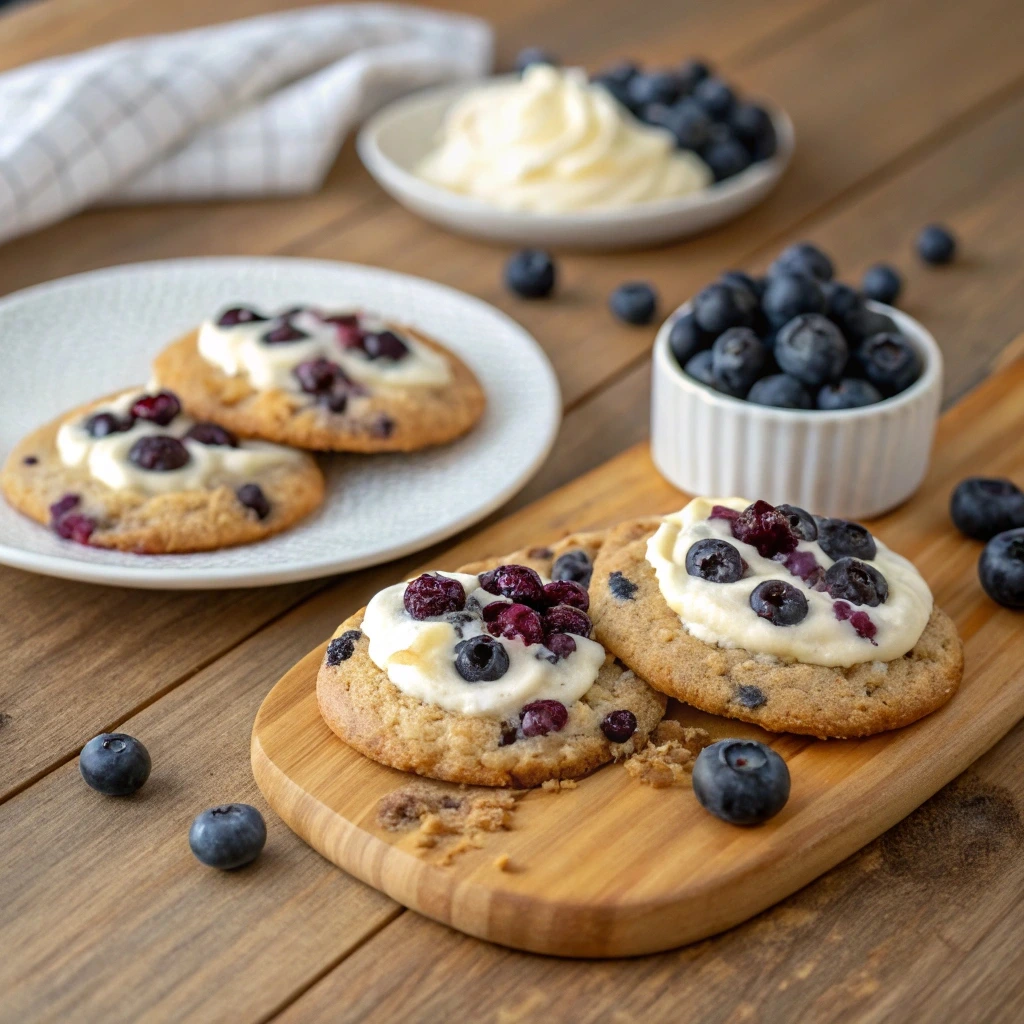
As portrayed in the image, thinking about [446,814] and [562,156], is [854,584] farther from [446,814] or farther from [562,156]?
[562,156]

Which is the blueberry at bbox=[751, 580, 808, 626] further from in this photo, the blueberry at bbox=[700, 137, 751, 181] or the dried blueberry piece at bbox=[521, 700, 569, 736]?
the blueberry at bbox=[700, 137, 751, 181]

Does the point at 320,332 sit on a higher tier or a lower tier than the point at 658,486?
higher

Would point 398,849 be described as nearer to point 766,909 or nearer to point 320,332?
point 766,909

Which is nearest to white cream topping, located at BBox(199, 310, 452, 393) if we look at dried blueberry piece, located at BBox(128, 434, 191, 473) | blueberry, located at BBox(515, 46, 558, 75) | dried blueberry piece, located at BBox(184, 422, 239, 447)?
dried blueberry piece, located at BBox(184, 422, 239, 447)

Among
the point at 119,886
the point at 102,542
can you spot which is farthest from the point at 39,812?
the point at 102,542

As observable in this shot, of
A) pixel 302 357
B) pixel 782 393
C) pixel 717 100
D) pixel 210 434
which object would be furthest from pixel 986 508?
pixel 717 100

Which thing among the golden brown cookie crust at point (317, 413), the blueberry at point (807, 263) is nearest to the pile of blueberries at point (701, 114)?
the blueberry at point (807, 263)
